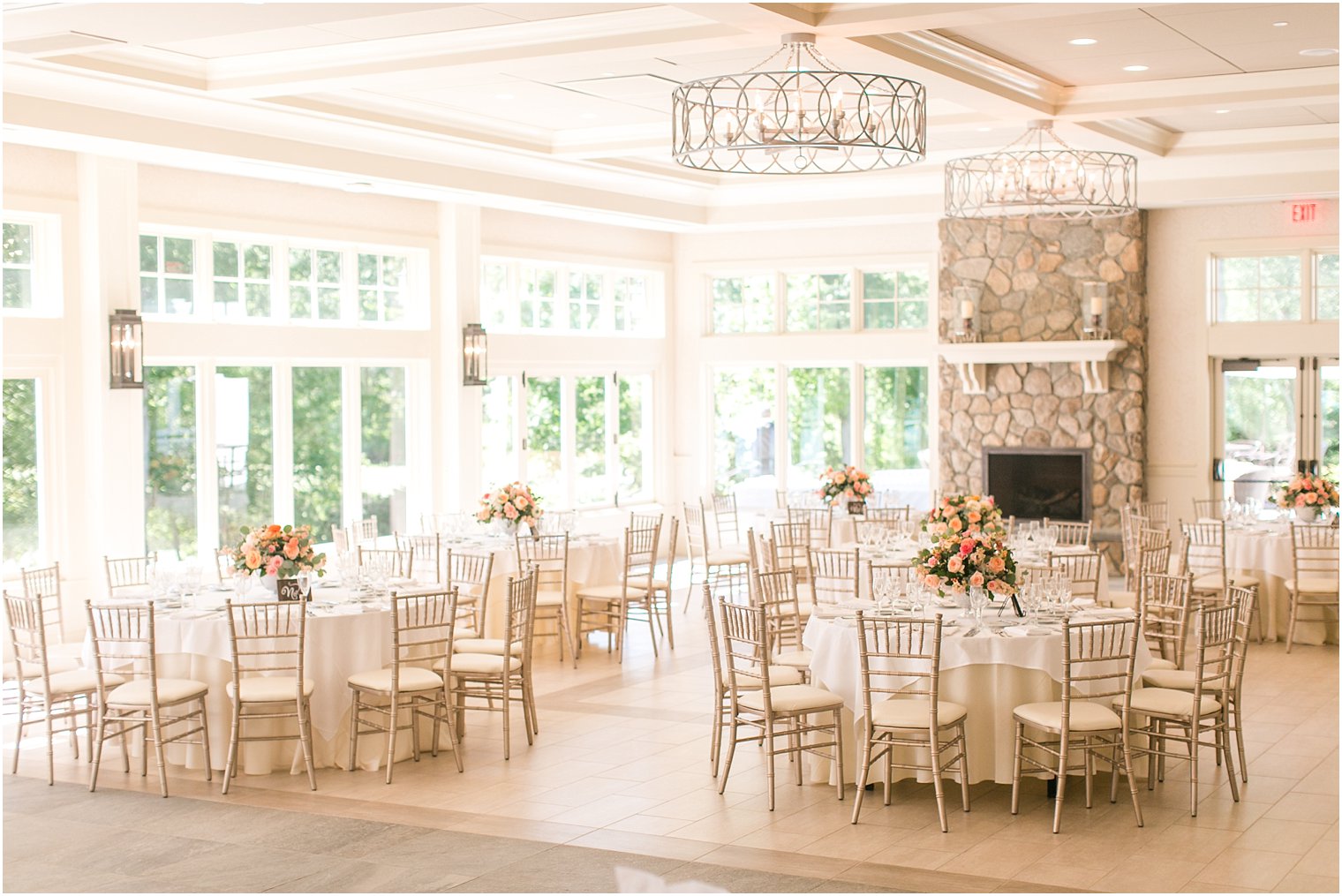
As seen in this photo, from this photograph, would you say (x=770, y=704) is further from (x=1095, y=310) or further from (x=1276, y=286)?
(x=1276, y=286)

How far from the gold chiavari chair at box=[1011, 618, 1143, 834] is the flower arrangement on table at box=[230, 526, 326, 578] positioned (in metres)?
4.01

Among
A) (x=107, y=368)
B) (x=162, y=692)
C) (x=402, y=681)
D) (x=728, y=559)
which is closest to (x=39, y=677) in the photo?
(x=162, y=692)

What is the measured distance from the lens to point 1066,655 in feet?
22.4

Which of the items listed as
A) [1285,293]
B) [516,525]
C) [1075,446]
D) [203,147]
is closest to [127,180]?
[203,147]

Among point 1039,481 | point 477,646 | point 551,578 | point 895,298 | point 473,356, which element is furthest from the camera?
point 895,298

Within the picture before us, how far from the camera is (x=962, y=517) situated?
8039mm

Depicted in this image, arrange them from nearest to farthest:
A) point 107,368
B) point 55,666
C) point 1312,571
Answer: point 55,666, point 107,368, point 1312,571

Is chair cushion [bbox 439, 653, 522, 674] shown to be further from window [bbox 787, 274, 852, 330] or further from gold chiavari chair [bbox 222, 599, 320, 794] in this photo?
window [bbox 787, 274, 852, 330]

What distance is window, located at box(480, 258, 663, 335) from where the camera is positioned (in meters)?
15.6

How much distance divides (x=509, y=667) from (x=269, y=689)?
1331 millimetres

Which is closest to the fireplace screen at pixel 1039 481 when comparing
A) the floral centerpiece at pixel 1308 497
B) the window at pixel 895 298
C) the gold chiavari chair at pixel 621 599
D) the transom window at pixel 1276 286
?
the window at pixel 895 298

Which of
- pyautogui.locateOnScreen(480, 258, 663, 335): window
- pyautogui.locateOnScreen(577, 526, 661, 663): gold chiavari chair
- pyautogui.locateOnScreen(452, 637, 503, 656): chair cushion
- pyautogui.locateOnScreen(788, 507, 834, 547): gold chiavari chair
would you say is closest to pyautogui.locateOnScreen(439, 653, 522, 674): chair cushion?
pyautogui.locateOnScreen(452, 637, 503, 656): chair cushion

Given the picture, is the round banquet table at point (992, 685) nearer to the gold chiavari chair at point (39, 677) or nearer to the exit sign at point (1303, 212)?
the gold chiavari chair at point (39, 677)

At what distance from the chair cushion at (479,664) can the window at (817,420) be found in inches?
351
